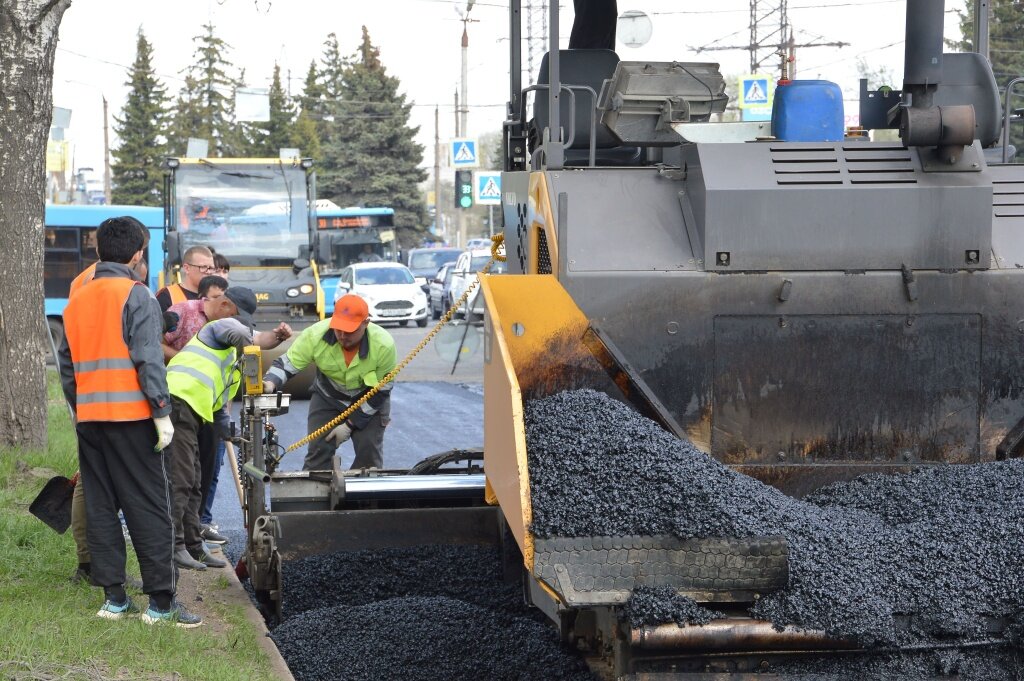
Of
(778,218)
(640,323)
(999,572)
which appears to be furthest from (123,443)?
(999,572)

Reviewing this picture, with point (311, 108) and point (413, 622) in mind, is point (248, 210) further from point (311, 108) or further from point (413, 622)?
point (311, 108)

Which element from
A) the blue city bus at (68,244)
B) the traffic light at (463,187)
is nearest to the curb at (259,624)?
the traffic light at (463,187)

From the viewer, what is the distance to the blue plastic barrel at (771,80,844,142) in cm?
504

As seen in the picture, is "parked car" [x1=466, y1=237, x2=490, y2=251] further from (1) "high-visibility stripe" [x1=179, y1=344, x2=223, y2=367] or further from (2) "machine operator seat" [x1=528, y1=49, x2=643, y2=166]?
(2) "machine operator seat" [x1=528, y1=49, x2=643, y2=166]

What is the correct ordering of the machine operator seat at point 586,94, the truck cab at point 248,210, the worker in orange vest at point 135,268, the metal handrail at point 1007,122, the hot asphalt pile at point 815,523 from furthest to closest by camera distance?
the truck cab at point 248,210 → the machine operator seat at point 586,94 → the worker in orange vest at point 135,268 → the metal handrail at point 1007,122 → the hot asphalt pile at point 815,523

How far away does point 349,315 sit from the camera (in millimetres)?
7395

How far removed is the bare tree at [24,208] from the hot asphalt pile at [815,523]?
565 cm

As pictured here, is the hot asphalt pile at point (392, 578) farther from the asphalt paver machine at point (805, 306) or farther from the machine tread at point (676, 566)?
the machine tread at point (676, 566)

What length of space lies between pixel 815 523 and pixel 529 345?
44.0 inches

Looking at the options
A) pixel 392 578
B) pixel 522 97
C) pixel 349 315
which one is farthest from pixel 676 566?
pixel 349 315

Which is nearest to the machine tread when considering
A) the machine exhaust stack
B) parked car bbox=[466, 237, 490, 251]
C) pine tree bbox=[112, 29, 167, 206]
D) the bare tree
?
the machine exhaust stack

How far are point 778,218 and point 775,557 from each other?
1346 mm

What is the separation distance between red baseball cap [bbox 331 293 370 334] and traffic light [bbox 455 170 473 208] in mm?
15683

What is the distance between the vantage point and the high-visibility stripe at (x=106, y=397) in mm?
5281
